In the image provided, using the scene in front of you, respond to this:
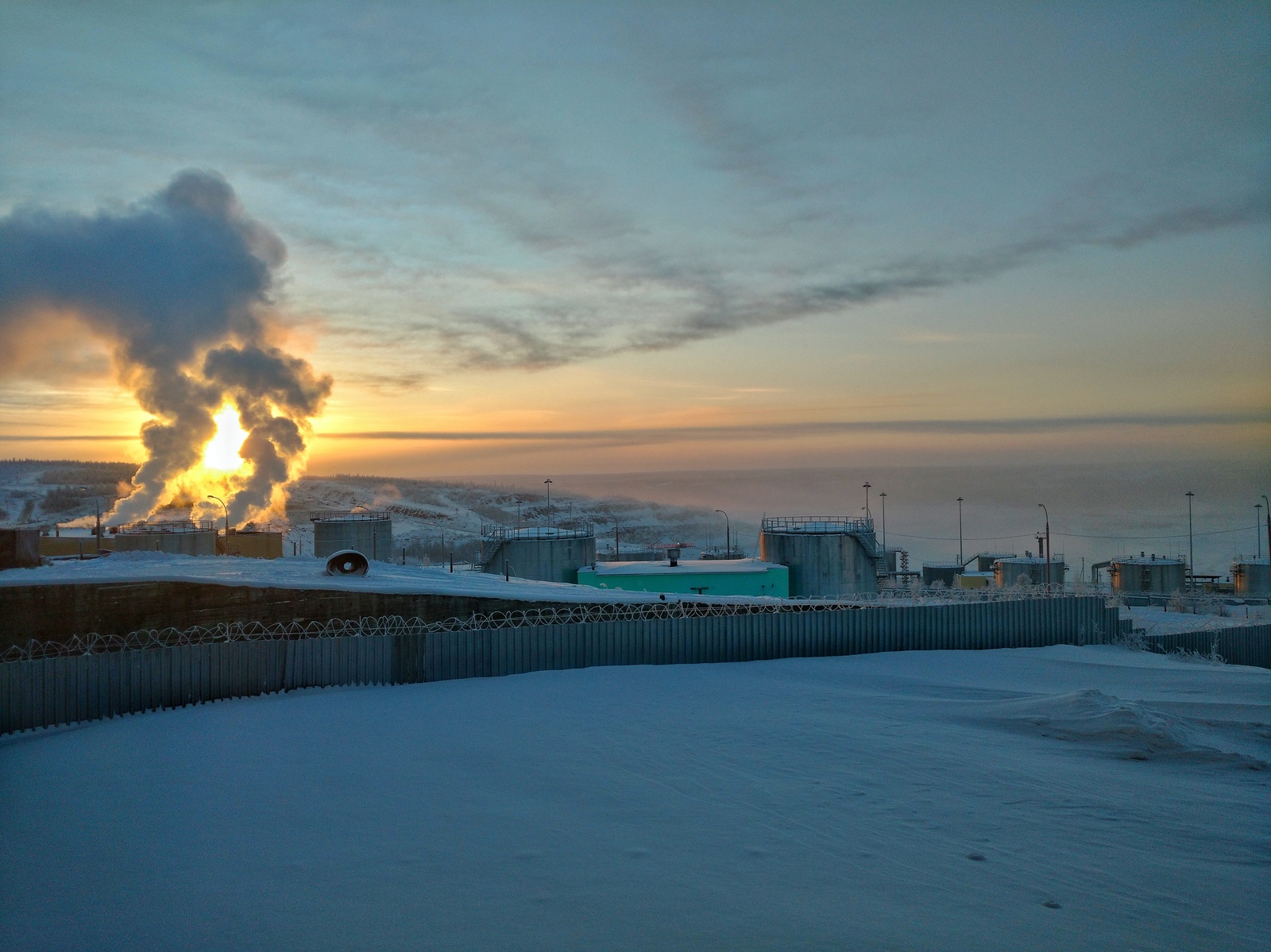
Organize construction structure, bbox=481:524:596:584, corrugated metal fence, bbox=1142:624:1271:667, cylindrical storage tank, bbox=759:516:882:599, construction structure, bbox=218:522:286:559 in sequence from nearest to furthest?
1. corrugated metal fence, bbox=1142:624:1271:667
2. cylindrical storage tank, bbox=759:516:882:599
3. construction structure, bbox=481:524:596:584
4. construction structure, bbox=218:522:286:559

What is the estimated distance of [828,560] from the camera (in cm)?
4131

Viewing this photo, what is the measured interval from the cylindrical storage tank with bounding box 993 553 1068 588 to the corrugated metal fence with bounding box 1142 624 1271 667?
105 feet

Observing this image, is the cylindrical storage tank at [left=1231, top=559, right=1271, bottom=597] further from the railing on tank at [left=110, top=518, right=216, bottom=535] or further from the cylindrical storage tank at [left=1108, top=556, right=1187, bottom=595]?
the railing on tank at [left=110, top=518, right=216, bottom=535]

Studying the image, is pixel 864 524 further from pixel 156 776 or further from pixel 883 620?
pixel 156 776

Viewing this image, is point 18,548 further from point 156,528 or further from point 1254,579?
point 1254,579

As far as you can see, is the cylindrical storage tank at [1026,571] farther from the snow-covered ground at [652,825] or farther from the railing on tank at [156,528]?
the railing on tank at [156,528]

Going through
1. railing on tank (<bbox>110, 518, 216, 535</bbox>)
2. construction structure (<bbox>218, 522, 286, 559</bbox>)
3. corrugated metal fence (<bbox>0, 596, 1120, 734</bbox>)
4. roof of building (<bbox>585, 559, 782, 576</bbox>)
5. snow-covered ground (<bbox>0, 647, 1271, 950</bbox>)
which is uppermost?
railing on tank (<bbox>110, 518, 216, 535</bbox>)

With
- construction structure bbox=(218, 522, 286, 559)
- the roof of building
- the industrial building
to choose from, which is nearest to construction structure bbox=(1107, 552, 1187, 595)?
the roof of building

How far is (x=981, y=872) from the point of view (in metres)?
7.36

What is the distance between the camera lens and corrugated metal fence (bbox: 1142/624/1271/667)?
20.6 metres

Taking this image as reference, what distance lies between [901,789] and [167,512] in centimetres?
4639

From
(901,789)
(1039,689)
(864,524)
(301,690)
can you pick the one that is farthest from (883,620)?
(864,524)

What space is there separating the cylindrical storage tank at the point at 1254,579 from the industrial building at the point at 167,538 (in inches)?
2145

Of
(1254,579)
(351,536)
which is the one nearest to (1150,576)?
(1254,579)
